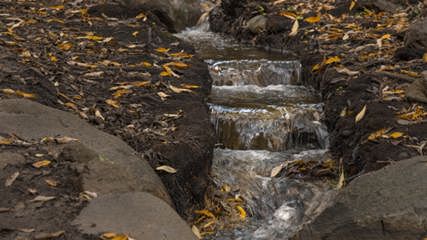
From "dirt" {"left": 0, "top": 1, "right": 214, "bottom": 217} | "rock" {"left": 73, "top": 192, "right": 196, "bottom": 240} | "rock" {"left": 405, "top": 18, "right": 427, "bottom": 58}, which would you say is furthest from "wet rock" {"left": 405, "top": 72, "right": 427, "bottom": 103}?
"rock" {"left": 73, "top": 192, "right": 196, "bottom": 240}

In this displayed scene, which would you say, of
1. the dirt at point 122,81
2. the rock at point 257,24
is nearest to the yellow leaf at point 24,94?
the dirt at point 122,81

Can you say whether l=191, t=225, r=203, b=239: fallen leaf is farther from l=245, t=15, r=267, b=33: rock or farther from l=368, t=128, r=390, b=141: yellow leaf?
l=245, t=15, r=267, b=33: rock

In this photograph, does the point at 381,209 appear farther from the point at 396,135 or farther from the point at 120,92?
the point at 120,92

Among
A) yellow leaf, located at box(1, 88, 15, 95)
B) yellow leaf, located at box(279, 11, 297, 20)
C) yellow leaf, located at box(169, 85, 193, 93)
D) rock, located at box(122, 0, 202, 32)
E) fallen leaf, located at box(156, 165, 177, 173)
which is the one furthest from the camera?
yellow leaf, located at box(279, 11, 297, 20)

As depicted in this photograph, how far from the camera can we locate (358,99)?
7234 mm

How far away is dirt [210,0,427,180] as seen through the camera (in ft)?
20.7

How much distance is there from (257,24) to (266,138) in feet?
14.6

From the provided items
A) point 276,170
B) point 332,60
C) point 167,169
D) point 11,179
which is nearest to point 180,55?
point 332,60

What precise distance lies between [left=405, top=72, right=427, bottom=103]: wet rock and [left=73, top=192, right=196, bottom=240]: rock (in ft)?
11.4

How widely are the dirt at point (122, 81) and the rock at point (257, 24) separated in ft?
7.37

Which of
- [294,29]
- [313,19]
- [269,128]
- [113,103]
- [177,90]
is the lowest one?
[269,128]

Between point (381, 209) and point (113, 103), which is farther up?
point (381, 209)

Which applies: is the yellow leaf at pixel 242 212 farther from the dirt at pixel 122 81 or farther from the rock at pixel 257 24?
the rock at pixel 257 24

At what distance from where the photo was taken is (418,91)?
6812 millimetres
